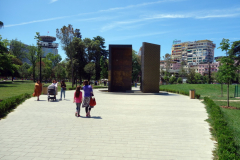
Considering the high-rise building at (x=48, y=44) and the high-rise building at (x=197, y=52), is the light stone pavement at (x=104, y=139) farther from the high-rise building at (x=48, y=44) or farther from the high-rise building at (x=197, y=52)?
the high-rise building at (x=48, y=44)

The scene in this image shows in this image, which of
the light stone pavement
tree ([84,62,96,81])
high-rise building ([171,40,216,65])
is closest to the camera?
the light stone pavement

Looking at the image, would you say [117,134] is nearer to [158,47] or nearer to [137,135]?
[137,135]

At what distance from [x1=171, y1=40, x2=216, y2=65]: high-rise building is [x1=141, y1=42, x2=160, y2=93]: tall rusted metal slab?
127843 millimetres

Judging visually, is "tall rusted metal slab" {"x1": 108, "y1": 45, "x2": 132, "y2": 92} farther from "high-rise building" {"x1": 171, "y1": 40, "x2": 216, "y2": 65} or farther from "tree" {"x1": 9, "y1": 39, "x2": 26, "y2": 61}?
"high-rise building" {"x1": 171, "y1": 40, "x2": 216, "y2": 65}

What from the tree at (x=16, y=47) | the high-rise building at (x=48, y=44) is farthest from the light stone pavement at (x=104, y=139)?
the high-rise building at (x=48, y=44)

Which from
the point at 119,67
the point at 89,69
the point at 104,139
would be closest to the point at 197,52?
the point at 89,69

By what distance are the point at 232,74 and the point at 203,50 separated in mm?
152333

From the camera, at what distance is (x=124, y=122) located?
7.84m

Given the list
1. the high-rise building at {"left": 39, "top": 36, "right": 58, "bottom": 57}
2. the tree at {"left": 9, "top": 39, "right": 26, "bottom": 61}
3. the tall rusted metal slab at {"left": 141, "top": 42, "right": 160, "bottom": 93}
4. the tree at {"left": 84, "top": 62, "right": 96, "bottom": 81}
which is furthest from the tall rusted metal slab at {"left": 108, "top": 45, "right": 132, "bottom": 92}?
the high-rise building at {"left": 39, "top": 36, "right": 58, "bottom": 57}

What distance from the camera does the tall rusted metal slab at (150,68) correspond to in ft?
72.7

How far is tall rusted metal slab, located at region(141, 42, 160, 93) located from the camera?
2216 centimetres

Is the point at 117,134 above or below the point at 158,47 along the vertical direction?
below

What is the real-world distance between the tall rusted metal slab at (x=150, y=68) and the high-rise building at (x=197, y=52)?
12784 centimetres

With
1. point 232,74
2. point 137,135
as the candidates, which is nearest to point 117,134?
point 137,135
